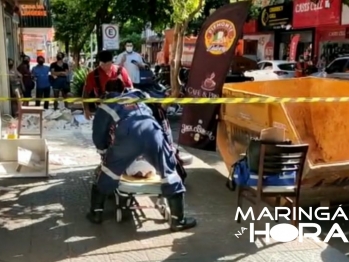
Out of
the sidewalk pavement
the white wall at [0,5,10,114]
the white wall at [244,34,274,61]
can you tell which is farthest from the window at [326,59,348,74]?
the sidewalk pavement

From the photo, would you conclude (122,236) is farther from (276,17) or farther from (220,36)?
(276,17)

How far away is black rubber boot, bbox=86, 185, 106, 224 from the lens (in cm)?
527

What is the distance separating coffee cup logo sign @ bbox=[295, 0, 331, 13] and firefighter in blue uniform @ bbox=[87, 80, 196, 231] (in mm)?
18478

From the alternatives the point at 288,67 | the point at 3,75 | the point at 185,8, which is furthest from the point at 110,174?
the point at 288,67

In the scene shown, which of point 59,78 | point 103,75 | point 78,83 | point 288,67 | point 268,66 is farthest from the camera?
point 268,66

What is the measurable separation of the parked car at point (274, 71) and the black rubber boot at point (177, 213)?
608 inches

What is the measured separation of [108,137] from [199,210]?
1.37 m

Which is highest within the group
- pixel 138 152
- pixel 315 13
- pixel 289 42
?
pixel 315 13

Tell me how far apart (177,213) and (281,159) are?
1082 mm

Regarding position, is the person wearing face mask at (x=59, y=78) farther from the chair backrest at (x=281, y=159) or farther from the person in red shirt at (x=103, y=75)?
the chair backrest at (x=281, y=159)

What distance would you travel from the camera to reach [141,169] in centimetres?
509

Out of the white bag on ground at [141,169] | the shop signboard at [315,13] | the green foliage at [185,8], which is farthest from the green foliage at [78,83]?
the shop signboard at [315,13]

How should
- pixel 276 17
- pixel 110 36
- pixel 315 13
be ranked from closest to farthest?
pixel 110 36, pixel 315 13, pixel 276 17
